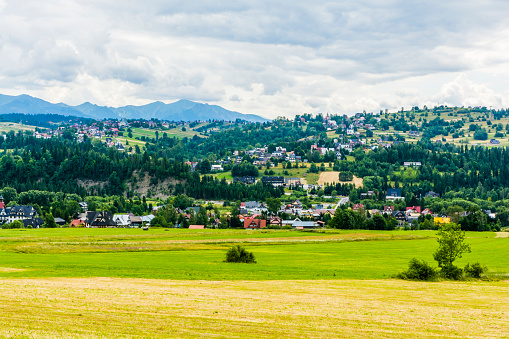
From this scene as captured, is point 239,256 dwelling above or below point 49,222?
above

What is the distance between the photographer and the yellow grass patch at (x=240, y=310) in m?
21.3

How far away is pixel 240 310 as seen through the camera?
26.0 m

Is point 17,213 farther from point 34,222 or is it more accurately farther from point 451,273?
point 451,273

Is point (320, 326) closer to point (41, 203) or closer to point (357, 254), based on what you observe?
point (357, 254)

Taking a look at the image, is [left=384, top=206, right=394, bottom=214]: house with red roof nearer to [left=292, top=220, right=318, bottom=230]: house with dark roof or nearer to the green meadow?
[left=292, top=220, right=318, bottom=230]: house with dark roof

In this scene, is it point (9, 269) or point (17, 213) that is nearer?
point (9, 269)

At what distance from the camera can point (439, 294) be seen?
116 feet

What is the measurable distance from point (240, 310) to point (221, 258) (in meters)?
33.2

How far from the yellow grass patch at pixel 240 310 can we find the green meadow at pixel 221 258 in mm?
6473

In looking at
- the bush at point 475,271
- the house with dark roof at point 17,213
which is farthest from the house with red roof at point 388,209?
the bush at point 475,271

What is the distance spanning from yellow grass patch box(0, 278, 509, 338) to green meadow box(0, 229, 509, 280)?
6.47 m

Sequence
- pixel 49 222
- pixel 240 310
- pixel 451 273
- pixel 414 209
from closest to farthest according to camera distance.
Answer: pixel 240 310
pixel 451 273
pixel 49 222
pixel 414 209

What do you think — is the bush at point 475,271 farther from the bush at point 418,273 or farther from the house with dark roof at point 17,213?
the house with dark roof at point 17,213

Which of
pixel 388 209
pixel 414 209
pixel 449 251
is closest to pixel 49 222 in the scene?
pixel 449 251
